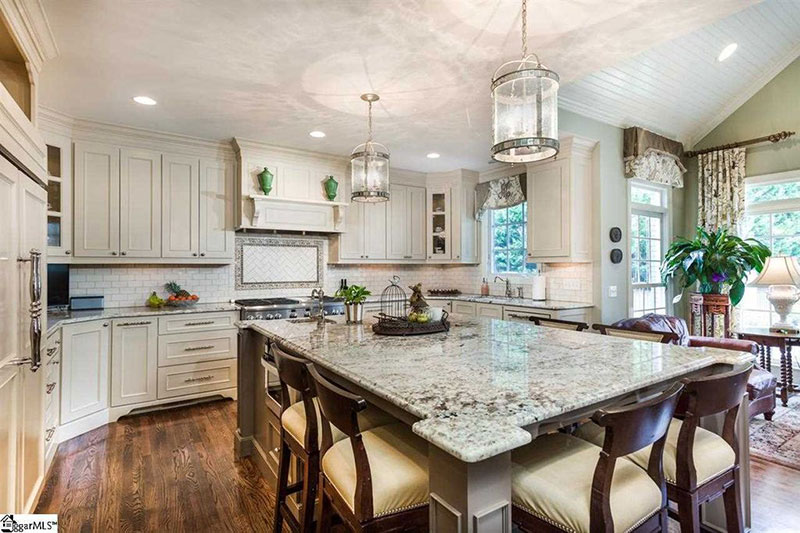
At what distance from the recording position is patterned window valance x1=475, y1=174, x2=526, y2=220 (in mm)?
5062

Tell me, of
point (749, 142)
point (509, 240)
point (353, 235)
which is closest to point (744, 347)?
point (749, 142)

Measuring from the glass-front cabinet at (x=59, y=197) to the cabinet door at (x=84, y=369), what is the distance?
0.76 meters

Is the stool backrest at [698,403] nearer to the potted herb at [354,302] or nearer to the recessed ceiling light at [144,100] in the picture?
the potted herb at [354,302]

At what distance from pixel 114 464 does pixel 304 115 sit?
2.98 meters

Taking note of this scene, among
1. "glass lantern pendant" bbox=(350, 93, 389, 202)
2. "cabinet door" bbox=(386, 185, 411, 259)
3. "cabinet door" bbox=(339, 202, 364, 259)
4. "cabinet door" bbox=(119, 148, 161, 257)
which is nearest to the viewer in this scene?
"glass lantern pendant" bbox=(350, 93, 389, 202)

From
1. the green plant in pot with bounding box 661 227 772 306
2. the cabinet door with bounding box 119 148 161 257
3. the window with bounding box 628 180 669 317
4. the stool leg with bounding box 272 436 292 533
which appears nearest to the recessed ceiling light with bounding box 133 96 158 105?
the cabinet door with bounding box 119 148 161 257

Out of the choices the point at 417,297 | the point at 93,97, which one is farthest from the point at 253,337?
the point at 93,97

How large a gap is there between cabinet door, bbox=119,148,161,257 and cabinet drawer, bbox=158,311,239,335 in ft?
2.34

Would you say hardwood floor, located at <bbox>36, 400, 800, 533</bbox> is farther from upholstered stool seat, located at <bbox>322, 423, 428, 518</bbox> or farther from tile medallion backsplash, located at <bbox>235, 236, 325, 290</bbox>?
tile medallion backsplash, located at <bbox>235, 236, 325, 290</bbox>

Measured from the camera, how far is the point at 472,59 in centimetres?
266

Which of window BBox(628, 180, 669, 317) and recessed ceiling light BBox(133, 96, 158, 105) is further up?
recessed ceiling light BBox(133, 96, 158, 105)

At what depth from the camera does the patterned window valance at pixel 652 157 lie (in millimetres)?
4457

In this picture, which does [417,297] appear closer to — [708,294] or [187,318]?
[187,318]

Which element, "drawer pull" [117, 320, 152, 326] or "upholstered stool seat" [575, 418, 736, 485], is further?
"drawer pull" [117, 320, 152, 326]
